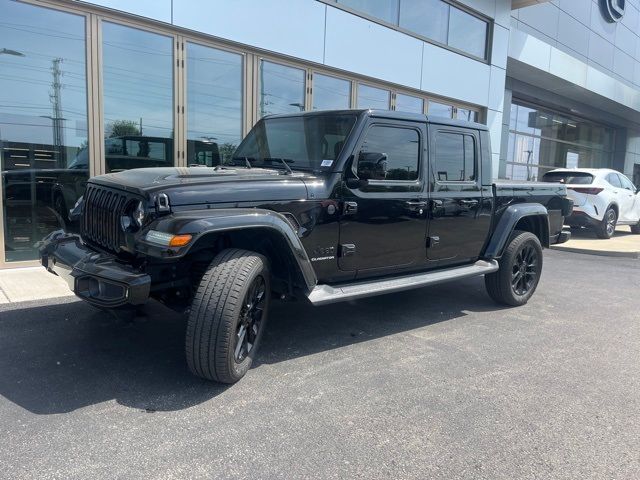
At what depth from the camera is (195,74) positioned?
7918 millimetres

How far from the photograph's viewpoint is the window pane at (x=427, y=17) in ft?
36.1

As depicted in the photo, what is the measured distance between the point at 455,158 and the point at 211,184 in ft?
8.88

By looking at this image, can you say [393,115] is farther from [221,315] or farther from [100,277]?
[100,277]

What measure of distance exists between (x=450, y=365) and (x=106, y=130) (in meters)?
5.66

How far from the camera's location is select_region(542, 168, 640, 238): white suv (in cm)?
1182

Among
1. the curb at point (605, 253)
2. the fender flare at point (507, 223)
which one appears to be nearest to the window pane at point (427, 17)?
the curb at point (605, 253)

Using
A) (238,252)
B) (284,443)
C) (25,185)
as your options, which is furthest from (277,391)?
(25,185)

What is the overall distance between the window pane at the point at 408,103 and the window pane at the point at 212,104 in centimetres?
418

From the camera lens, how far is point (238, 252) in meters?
3.44

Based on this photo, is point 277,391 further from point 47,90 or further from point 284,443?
point 47,90

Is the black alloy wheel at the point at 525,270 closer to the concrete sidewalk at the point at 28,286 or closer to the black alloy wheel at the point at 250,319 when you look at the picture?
the black alloy wheel at the point at 250,319

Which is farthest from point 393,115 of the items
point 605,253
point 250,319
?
point 605,253

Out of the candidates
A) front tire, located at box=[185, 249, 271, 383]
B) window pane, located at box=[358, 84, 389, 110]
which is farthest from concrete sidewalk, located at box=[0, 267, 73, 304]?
window pane, located at box=[358, 84, 389, 110]

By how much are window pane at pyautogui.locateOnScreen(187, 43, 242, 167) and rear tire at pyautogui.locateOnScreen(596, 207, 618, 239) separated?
28.9 feet
